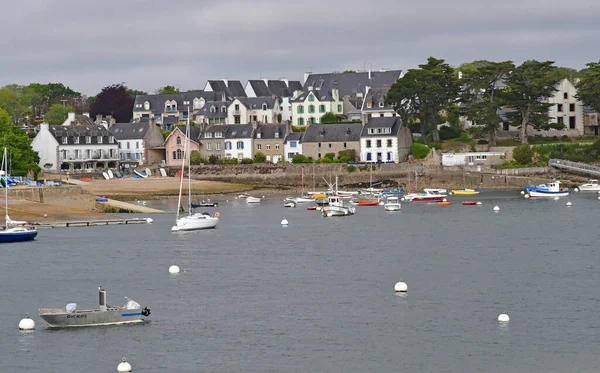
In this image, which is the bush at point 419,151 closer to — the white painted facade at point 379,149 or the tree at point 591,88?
the white painted facade at point 379,149

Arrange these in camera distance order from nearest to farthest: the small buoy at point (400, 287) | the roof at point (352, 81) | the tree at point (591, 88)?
the small buoy at point (400, 287)
the tree at point (591, 88)
the roof at point (352, 81)

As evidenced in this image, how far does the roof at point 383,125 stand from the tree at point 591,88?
20595mm

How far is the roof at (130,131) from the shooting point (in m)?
136

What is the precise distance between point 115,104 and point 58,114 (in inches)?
334

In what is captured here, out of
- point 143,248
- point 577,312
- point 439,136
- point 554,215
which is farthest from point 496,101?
point 577,312

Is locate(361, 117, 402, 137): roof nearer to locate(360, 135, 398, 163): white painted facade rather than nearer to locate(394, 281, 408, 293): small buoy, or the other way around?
locate(360, 135, 398, 163): white painted facade

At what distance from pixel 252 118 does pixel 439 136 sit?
91.6 ft

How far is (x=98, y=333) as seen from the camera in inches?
1625

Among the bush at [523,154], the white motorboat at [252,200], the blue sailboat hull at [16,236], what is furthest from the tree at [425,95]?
the blue sailboat hull at [16,236]

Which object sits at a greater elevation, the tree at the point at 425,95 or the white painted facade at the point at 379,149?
the tree at the point at 425,95

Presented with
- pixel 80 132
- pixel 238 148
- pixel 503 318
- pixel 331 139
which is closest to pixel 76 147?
pixel 80 132

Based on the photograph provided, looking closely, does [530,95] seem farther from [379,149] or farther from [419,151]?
[379,149]

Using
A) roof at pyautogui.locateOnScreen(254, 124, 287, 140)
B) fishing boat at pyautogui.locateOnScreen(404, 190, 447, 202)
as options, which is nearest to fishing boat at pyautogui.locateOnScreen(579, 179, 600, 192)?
fishing boat at pyautogui.locateOnScreen(404, 190, 447, 202)

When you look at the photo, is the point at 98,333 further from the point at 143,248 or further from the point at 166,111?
the point at 166,111
